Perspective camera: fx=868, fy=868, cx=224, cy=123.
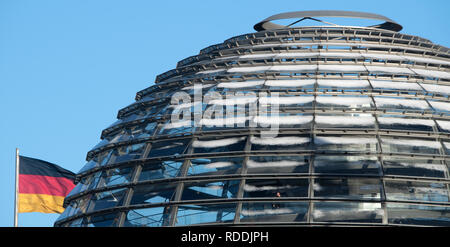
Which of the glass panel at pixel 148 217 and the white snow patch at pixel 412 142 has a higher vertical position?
the white snow patch at pixel 412 142

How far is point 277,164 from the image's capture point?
84.6ft

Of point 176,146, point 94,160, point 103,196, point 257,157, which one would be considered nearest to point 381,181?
point 257,157

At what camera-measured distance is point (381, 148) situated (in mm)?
26312

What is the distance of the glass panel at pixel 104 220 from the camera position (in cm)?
2555

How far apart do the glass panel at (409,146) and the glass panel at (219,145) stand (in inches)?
173

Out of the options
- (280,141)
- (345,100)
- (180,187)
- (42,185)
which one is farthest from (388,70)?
(42,185)

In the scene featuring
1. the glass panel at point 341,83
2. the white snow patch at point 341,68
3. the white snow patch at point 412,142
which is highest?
the white snow patch at point 341,68

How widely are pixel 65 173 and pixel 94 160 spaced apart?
1.54 meters

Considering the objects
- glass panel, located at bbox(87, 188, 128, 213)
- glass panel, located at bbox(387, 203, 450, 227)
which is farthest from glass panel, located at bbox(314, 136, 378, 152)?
glass panel, located at bbox(87, 188, 128, 213)

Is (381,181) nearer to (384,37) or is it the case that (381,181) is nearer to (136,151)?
(136,151)

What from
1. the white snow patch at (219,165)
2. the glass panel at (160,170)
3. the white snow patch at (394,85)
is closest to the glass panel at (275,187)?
the white snow patch at (219,165)

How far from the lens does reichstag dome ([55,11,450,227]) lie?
2403 cm

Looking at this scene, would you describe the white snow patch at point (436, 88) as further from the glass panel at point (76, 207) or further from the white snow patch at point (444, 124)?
the glass panel at point (76, 207)

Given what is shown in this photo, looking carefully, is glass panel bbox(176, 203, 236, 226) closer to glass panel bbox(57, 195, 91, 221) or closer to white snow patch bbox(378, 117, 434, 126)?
glass panel bbox(57, 195, 91, 221)
